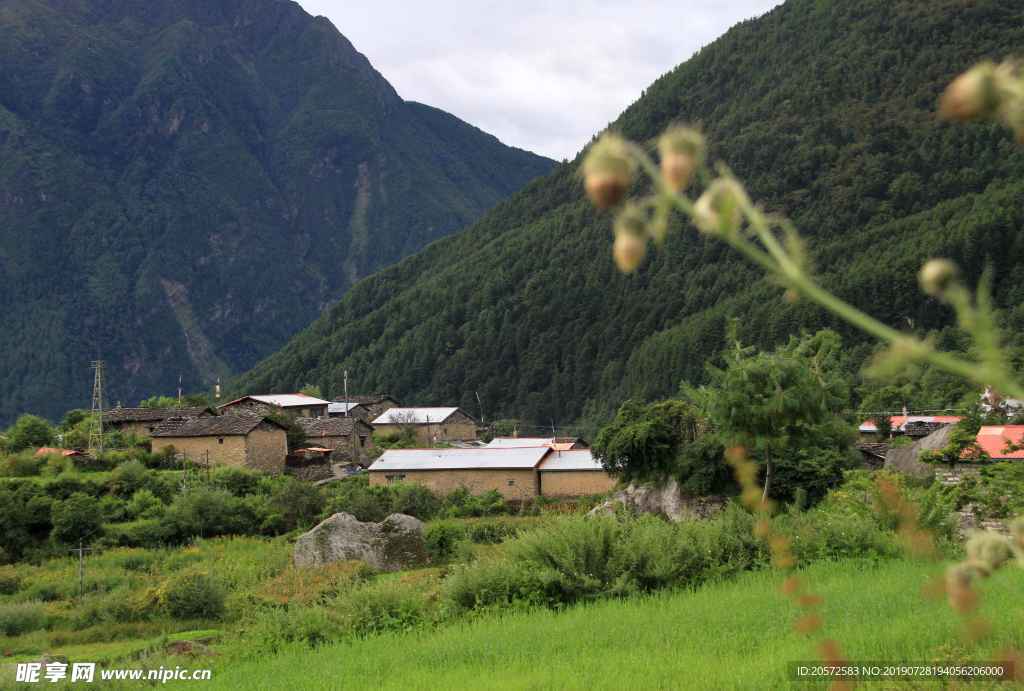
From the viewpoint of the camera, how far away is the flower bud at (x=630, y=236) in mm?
1090

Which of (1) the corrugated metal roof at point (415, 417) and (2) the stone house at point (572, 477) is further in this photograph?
(1) the corrugated metal roof at point (415, 417)

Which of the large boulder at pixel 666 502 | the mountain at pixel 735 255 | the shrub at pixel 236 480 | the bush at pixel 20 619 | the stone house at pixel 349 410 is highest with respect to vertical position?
the mountain at pixel 735 255

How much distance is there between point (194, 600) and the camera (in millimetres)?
23984

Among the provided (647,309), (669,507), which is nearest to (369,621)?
(669,507)

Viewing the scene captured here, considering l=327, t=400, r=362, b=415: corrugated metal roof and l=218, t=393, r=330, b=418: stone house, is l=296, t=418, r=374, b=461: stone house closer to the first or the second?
l=218, t=393, r=330, b=418: stone house

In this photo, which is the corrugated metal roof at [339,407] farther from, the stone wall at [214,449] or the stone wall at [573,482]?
the stone wall at [573,482]

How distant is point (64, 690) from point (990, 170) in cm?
13689

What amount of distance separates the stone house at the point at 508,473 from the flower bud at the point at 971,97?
4312 centimetres

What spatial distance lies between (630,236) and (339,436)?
5690cm

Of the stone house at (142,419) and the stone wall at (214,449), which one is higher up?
the stone house at (142,419)

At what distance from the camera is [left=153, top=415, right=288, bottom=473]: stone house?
4866 centimetres

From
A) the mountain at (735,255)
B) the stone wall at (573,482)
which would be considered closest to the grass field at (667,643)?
the stone wall at (573,482)

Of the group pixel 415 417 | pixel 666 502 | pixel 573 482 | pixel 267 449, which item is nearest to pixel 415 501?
pixel 573 482

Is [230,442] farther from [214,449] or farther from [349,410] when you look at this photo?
[349,410]
